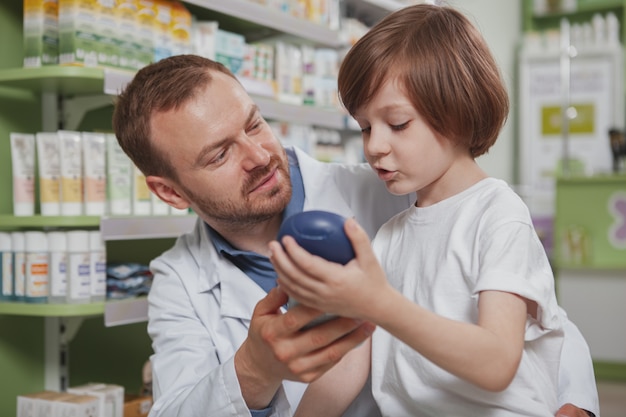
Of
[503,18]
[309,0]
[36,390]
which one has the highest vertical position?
[503,18]

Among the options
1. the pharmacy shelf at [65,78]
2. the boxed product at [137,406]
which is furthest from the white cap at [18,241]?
the boxed product at [137,406]

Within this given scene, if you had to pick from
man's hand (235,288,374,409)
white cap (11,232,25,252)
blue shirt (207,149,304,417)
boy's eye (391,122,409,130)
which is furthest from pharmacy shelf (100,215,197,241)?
boy's eye (391,122,409,130)

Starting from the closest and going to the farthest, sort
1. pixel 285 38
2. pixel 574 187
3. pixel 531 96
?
pixel 285 38 < pixel 574 187 < pixel 531 96

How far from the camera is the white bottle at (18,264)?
2338mm

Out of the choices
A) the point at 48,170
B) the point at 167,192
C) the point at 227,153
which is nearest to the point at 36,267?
the point at 48,170

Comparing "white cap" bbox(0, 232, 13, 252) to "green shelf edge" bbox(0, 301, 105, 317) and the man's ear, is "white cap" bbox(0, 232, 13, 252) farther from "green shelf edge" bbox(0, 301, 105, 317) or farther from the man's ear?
the man's ear

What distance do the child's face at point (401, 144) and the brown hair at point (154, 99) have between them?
56 cm

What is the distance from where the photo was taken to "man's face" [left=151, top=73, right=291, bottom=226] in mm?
1668

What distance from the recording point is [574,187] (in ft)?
17.5

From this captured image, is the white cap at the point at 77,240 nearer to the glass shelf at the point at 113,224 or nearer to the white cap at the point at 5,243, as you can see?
the glass shelf at the point at 113,224

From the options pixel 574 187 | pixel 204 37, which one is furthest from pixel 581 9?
pixel 204 37

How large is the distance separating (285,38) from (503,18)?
3842 millimetres

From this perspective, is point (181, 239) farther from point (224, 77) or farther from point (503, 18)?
point (503, 18)

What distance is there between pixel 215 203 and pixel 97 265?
84cm
